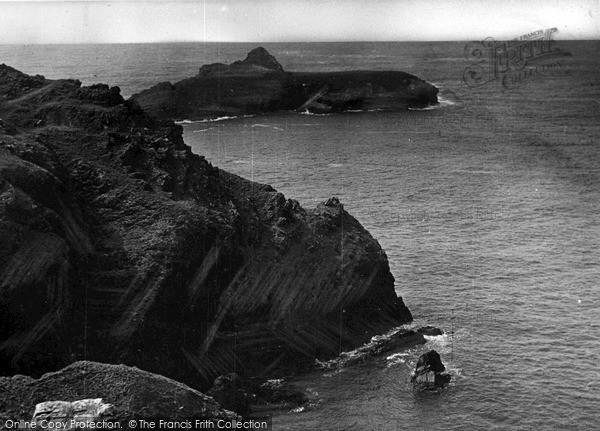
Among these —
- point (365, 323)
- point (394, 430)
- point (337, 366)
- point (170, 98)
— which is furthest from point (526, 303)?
point (170, 98)

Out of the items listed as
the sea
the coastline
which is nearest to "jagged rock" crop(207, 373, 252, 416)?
the sea

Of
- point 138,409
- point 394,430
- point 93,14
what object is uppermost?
point 93,14

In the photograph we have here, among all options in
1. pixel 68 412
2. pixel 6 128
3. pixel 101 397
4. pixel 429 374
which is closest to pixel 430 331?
pixel 429 374

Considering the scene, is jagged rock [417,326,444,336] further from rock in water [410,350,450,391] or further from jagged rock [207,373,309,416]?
jagged rock [207,373,309,416]

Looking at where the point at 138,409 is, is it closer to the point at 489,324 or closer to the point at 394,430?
the point at 394,430

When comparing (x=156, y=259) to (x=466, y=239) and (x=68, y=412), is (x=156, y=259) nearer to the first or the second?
(x=68, y=412)

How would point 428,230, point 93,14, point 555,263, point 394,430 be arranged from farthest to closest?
point 93,14 → point 428,230 → point 555,263 → point 394,430
